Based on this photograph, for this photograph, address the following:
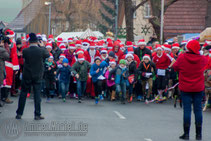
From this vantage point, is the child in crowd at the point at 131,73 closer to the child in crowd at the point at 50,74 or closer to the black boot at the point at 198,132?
the child in crowd at the point at 50,74

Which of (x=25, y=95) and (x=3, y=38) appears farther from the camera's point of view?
(x=3, y=38)

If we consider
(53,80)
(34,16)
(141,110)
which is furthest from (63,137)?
(34,16)

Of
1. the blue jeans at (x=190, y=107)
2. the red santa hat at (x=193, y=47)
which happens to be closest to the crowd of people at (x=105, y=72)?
the blue jeans at (x=190, y=107)

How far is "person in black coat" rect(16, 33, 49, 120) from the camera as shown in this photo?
13.4 m

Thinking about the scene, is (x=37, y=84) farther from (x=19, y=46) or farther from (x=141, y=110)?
(x=19, y=46)

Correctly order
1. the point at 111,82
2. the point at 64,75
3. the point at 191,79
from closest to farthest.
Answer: the point at 191,79
the point at 64,75
the point at 111,82

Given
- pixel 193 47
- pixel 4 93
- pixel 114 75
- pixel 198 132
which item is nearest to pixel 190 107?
pixel 198 132

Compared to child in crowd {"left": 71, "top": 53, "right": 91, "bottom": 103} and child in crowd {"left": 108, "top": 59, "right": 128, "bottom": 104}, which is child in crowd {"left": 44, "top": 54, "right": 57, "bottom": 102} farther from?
child in crowd {"left": 108, "top": 59, "right": 128, "bottom": 104}

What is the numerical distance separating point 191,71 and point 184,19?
133 feet

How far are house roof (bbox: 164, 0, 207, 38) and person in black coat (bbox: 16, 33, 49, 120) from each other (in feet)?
121

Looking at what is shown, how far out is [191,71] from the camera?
11320 millimetres

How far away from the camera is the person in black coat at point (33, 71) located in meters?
13.4

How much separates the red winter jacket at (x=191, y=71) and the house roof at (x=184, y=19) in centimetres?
3869

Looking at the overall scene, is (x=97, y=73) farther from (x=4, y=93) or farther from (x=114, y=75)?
(x=4, y=93)
